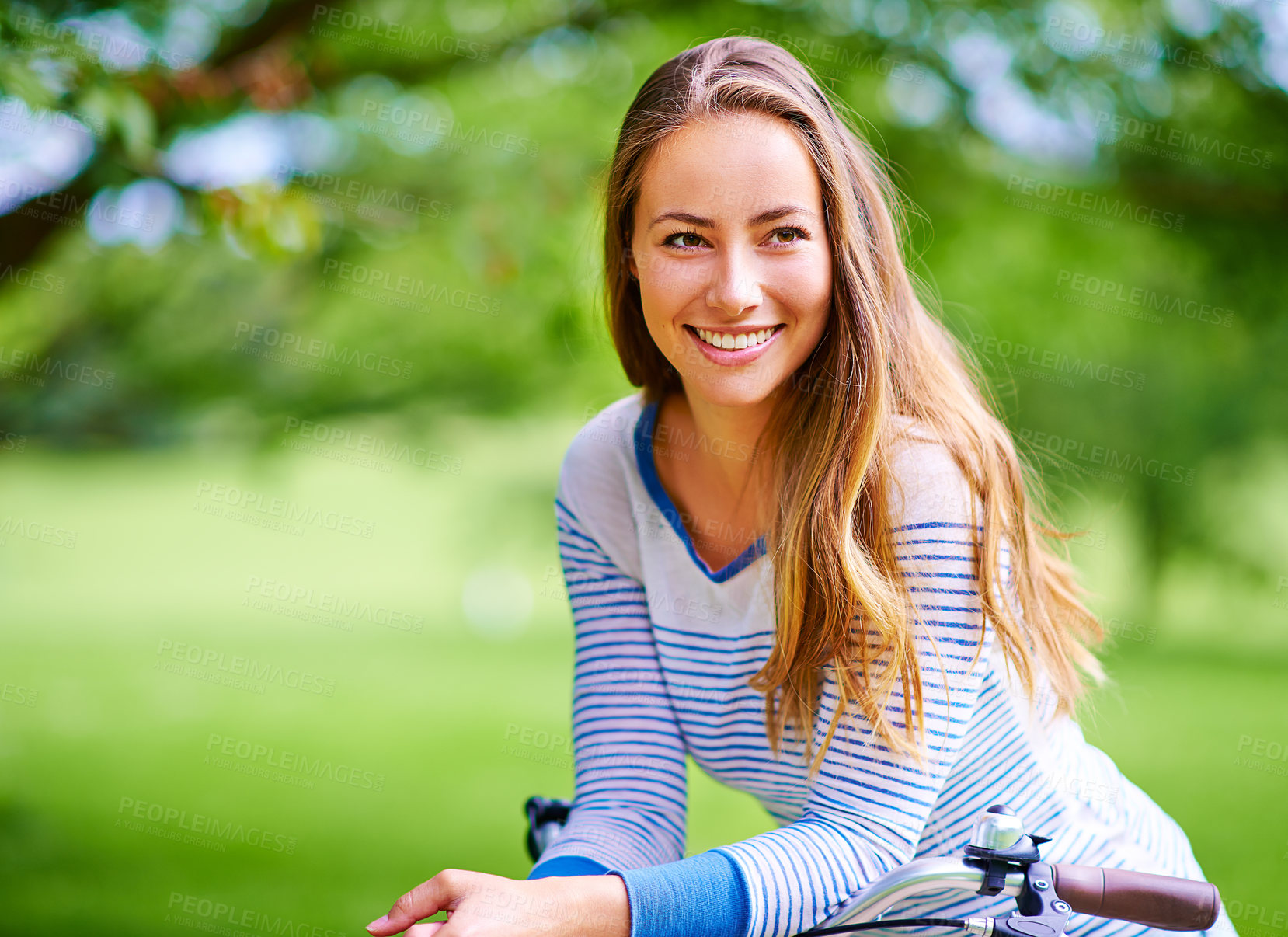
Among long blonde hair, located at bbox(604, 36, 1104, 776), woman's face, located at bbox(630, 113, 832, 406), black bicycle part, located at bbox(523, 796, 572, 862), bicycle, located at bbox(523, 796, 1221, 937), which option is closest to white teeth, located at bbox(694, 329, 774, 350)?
woman's face, located at bbox(630, 113, 832, 406)

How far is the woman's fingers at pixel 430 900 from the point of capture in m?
1.47

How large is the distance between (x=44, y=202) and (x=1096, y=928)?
3.83 m

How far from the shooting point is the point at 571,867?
5.56 ft

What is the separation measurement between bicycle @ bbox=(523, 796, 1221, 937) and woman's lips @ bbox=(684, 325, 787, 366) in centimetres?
71

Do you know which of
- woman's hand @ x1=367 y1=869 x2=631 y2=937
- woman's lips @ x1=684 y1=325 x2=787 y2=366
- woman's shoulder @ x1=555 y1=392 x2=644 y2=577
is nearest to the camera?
woman's hand @ x1=367 y1=869 x2=631 y2=937

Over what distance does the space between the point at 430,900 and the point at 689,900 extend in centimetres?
34

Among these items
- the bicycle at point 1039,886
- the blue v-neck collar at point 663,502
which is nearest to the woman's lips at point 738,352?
the blue v-neck collar at point 663,502

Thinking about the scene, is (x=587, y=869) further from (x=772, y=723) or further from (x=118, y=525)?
(x=118, y=525)

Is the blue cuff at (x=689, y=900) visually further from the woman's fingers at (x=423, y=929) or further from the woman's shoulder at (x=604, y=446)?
the woman's shoulder at (x=604, y=446)

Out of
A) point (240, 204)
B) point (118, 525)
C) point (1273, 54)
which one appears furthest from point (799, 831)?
point (118, 525)

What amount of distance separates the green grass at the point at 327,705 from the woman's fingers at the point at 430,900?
7.33 feet

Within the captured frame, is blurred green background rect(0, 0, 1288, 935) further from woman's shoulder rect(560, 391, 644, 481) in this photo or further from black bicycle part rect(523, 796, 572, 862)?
black bicycle part rect(523, 796, 572, 862)

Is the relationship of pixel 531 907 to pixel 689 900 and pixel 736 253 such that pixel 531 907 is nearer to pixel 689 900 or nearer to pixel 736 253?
pixel 689 900

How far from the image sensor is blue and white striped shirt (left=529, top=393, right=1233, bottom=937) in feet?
4.88
